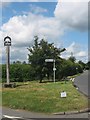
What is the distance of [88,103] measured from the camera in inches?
575

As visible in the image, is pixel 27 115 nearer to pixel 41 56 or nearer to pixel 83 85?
pixel 83 85

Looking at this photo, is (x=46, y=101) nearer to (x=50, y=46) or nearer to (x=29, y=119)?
(x=29, y=119)

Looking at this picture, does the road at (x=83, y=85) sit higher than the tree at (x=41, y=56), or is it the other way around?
the tree at (x=41, y=56)

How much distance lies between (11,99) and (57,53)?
25.8m

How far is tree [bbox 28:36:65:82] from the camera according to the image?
38.6 meters

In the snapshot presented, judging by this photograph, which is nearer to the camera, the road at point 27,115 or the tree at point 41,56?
the road at point 27,115

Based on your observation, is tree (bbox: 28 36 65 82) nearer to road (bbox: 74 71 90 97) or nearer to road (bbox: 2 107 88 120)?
road (bbox: 74 71 90 97)

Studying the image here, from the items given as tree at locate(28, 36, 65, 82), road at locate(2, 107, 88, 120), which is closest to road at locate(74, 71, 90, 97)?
tree at locate(28, 36, 65, 82)

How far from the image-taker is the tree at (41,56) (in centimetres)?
3856

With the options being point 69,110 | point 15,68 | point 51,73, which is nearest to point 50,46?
point 51,73

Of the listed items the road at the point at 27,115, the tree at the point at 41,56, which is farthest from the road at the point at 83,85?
the road at the point at 27,115

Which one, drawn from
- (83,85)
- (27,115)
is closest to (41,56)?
(83,85)

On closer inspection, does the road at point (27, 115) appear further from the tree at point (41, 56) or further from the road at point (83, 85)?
the tree at point (41, 56)

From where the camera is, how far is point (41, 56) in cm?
3844
